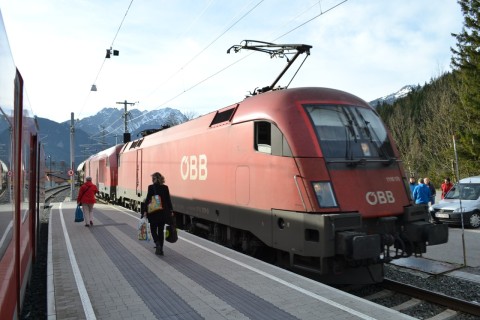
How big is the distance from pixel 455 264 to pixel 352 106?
3.86 metres

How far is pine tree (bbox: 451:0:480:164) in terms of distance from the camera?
2727cm

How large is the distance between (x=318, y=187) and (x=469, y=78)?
27.1 meters

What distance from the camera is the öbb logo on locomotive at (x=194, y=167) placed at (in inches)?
373

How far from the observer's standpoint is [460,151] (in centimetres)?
2775

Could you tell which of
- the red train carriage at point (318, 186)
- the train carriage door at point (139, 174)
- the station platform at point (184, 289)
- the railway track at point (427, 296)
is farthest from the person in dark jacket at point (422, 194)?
the train carriage door at point (139, 174)

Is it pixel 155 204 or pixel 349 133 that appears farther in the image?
pixel 155 204

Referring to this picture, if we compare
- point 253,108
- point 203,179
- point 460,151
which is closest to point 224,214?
point 203,179

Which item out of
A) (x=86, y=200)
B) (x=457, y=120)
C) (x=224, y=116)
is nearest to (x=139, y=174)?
(x=86, y=200)

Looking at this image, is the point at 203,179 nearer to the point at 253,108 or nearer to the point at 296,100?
the point at 253,108

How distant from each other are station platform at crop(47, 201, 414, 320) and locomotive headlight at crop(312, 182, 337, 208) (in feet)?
3.78

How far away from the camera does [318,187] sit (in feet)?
20.7

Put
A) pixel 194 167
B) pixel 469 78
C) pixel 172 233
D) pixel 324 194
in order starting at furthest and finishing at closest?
Result: pixel 469 78
pixel 194 167
pixel 172 233
pixel 324 194

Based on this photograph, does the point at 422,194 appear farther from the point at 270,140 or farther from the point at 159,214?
the point at 159,214

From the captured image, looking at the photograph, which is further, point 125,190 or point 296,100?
point 125,190
